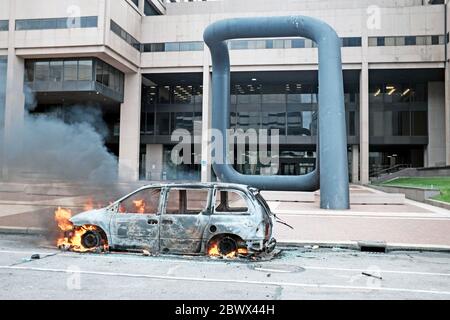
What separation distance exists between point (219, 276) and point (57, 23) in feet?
115

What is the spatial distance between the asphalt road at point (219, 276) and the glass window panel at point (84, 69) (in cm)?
3005

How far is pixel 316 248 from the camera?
9156mm

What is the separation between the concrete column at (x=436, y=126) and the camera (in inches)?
1725

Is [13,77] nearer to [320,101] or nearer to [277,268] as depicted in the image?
[320,101]

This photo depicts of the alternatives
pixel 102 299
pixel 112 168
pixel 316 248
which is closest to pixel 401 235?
pixel 316 248

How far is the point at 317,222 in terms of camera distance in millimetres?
13383

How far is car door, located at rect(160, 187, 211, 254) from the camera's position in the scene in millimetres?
7445

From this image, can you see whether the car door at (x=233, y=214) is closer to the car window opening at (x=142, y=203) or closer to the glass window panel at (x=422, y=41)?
the car window opening at (x=142, y=203)

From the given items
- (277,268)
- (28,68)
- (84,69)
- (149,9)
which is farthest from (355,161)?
(277,268)

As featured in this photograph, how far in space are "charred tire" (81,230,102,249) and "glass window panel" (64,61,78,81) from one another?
31.0 metres

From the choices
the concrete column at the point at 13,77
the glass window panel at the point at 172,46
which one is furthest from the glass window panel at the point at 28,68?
the glass window panel at the point at 172,46

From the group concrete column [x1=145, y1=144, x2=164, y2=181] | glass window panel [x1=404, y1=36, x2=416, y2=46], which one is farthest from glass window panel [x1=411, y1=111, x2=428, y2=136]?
concrete column [x1=145, y1=144, x2=164, y2=181]

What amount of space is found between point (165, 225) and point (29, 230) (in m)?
4.83

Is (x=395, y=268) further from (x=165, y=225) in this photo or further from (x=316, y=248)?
(x=165, y=225)
